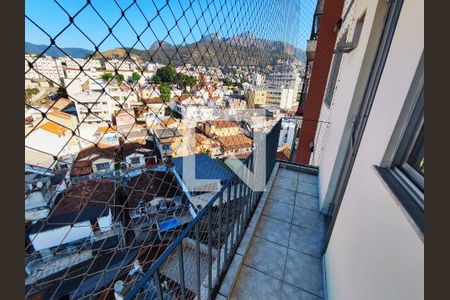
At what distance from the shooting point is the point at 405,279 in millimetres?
619

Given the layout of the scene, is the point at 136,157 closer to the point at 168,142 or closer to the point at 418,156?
the point at 168,142

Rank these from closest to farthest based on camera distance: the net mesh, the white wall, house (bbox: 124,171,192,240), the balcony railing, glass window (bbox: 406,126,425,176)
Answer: the white wall → glass window (bbox: 406,126,425,176) → the net mesh → the balcony railing → house (bbox: 124,171,192,240)

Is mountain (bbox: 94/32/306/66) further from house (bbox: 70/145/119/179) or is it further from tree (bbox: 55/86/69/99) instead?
house (bbox: 70/145/119/179)

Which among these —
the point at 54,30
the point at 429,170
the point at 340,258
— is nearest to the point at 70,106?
the point at 54,30

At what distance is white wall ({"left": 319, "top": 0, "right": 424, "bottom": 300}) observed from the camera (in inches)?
25.0

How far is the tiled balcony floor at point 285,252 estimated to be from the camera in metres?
1.60

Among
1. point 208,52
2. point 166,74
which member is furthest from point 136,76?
point 208,52

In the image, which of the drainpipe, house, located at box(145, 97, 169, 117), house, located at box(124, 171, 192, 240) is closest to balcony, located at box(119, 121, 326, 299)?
house, located at box(124, 171, 192, 240)

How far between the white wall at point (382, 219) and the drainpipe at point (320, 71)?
3068mm

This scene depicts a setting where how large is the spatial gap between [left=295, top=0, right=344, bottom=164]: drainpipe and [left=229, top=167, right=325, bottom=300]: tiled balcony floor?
7.11 ft

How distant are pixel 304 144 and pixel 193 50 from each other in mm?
4342

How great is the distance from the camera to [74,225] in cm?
128

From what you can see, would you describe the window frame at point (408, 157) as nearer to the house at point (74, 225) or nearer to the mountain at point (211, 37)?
the house at point (74, 225)

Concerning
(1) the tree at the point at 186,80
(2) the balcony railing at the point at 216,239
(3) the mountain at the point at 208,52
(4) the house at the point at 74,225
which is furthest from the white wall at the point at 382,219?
(1) the tree at the point at 186,80
